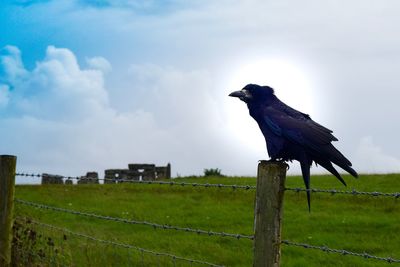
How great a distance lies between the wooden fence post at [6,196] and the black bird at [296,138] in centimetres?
369

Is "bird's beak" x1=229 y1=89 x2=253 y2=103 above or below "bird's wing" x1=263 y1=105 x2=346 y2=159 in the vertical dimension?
above

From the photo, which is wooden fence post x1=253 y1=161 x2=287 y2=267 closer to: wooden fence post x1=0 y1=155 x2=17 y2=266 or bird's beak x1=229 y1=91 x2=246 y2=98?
bird's beak x1=229 y1=91 x2=246 y2=98

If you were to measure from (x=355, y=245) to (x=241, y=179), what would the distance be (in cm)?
1584

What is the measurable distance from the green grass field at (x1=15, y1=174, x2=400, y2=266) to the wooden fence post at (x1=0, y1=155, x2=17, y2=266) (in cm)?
52

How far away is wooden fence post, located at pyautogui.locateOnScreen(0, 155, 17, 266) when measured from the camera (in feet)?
27.6

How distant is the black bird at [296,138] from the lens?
18.5ft

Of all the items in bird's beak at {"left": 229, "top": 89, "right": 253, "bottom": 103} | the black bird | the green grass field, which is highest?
bird's beak at {"left": 229, "top": 89, "right": 253, "bottom": 103}

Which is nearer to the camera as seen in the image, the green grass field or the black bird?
the black bird

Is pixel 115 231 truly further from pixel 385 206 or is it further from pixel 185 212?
pixel 385 206

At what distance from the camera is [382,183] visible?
25.4m

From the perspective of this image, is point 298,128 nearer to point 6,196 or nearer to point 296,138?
point 296,138

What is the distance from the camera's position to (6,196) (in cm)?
841

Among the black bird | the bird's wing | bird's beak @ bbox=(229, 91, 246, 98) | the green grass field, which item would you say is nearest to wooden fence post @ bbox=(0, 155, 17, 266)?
the green grass field

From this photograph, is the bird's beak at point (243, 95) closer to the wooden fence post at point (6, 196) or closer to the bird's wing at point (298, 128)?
the bird's wing at point (298, 128)
